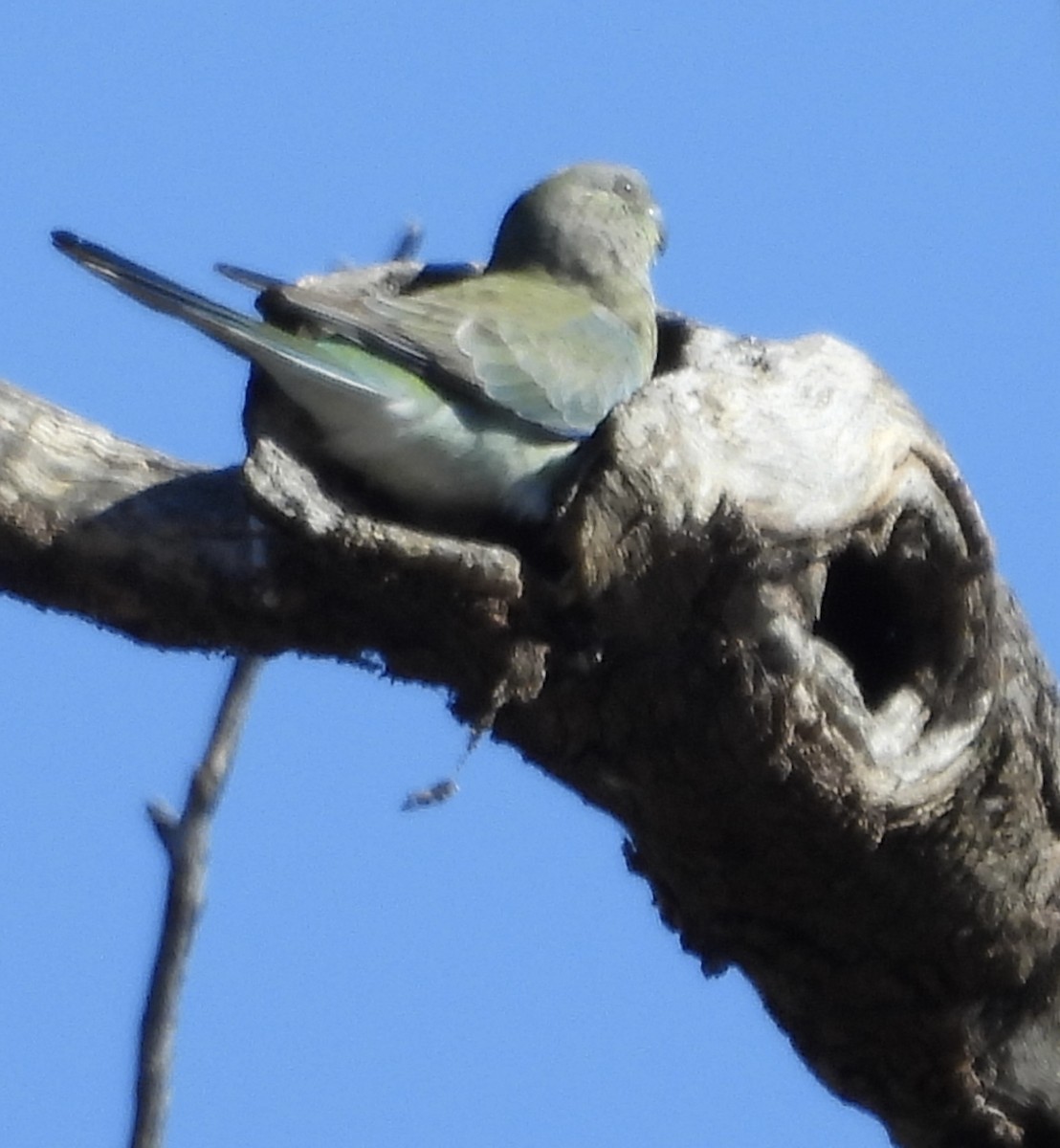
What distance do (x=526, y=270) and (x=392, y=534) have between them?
5.58 feet

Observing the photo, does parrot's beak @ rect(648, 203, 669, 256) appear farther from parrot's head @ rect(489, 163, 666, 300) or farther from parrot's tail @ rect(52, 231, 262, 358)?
parrot's tail @ rect(52, 231, 262, 358)

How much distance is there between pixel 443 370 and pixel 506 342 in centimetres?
23

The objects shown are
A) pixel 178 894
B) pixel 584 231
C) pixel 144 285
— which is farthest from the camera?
pixel 584 231

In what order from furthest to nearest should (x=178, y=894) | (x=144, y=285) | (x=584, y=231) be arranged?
(x=584, y=231) → (x=178, y=894) → (x=144, y=285)

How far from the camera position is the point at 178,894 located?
3.72m

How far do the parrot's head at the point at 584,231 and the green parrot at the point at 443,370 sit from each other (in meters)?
0.26

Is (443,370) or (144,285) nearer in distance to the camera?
(144,285)

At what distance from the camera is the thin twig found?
11.3ft

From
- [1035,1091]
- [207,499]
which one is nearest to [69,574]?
[207,499]

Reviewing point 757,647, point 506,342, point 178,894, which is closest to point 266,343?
point 506,342

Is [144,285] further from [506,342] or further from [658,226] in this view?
Result: [658,226]

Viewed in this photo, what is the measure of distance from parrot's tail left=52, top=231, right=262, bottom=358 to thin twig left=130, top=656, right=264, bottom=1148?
76 centimetres

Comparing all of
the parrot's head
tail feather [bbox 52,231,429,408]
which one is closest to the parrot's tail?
tail feather [bbox 52,231,429,408]

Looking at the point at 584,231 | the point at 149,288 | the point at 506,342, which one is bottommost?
the point at 149,288
